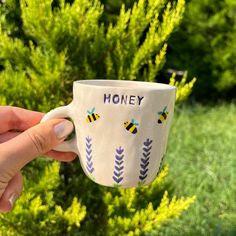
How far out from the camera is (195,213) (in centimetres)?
405

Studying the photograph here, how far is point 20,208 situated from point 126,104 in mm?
1370

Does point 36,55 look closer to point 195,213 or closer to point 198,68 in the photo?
point 195,213

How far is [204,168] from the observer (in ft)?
16.4

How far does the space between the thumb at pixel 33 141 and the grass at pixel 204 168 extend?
1606 mm

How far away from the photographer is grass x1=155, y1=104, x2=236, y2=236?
390 cm

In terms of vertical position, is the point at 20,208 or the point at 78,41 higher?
the point at 78,41

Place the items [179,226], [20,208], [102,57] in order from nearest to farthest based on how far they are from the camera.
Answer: [20,208]
[102,57]
[179,226]

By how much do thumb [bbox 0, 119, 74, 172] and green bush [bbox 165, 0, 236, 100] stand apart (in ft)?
18.1

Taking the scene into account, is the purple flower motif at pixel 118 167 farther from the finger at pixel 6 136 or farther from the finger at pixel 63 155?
the finger at pixel 6 136

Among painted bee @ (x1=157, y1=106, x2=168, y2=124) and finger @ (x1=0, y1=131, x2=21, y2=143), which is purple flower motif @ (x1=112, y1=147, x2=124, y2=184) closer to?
painted bee @ (x1=157, y1=106, x2=168, y2=124)

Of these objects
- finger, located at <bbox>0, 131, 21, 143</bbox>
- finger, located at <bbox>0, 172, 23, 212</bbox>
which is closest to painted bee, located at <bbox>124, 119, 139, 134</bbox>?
finger, located at <bbox>0, 172, 23, 212</bbox>

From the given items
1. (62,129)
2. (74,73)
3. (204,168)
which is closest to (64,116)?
(62,129)

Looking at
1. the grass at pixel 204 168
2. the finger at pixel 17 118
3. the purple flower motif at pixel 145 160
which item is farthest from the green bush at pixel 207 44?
the purple flower motif at pixel 145 160

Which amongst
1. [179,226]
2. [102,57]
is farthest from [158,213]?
[179,226]
